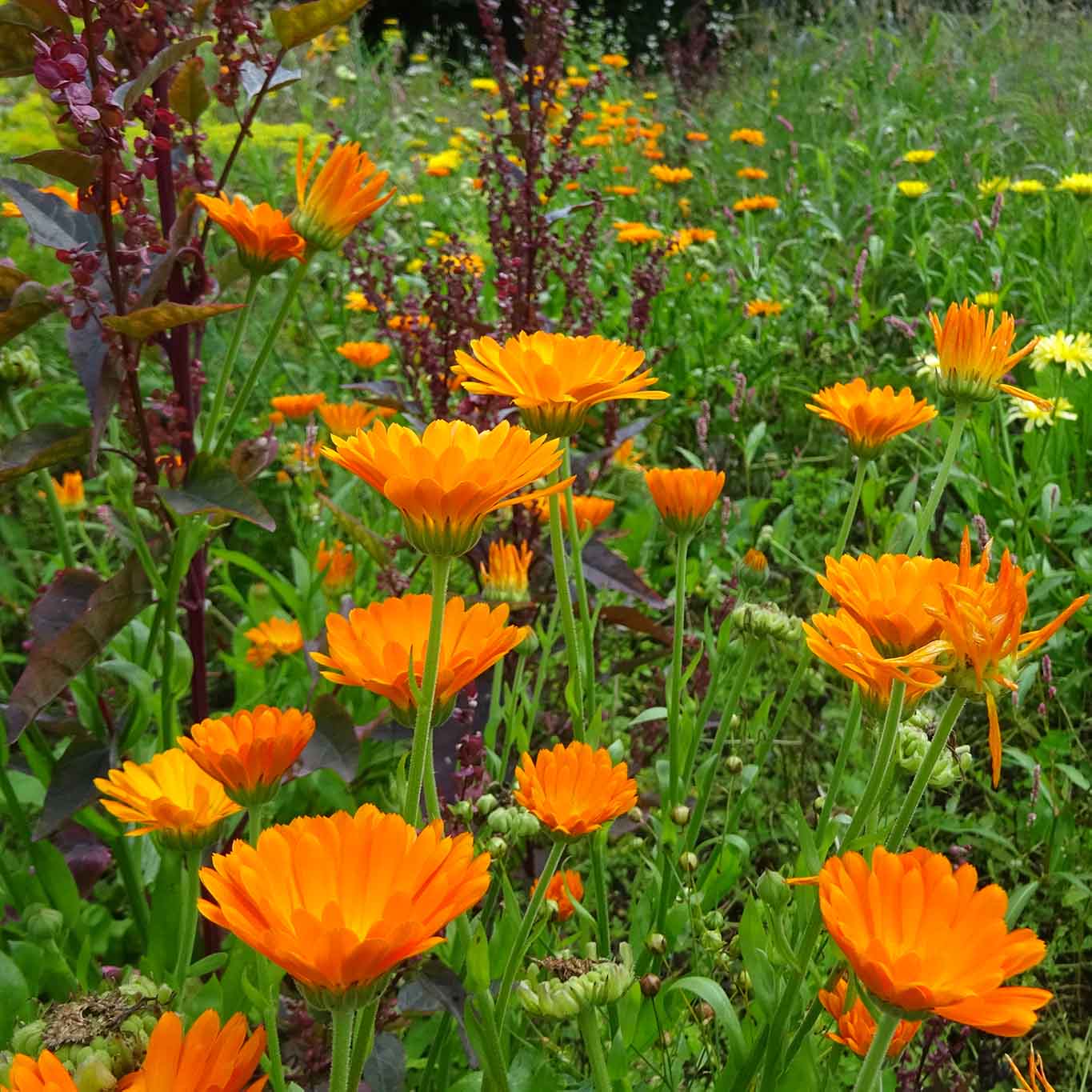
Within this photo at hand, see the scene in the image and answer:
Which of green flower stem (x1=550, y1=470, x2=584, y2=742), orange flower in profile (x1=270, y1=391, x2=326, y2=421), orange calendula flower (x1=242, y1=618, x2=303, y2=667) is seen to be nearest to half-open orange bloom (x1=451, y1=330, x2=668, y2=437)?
green flower stem (x1=550, y1=470, x2=584, y2=742)

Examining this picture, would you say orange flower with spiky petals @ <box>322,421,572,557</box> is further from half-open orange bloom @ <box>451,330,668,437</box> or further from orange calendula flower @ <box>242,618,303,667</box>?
orange calendula flower @ <box>242,618,303,667</box>

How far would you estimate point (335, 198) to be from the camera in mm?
1141

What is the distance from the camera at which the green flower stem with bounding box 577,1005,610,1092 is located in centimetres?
72

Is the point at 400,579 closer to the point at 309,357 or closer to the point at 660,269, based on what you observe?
the point at 660,269

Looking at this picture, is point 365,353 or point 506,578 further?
point 365,353

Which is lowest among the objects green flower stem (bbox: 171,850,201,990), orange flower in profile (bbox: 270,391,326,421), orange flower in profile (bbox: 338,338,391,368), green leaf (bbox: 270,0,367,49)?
orange flower in profile (bbox: 270,391,326,421)

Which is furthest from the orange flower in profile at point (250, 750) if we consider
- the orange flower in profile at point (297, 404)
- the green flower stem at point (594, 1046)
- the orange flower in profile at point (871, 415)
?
the orange flower in profile at point (297, 404)

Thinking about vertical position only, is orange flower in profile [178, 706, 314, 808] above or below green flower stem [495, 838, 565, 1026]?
above

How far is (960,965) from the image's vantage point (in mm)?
593

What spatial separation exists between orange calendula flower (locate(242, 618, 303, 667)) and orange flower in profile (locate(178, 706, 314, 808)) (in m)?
1.03

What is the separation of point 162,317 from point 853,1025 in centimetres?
90

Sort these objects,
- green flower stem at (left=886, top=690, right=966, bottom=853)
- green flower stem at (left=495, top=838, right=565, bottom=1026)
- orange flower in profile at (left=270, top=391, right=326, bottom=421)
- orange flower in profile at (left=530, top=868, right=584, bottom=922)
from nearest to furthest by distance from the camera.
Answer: green flower stem at (left=886, top=690, right=966, bottom=853) < green flower stem at (left=495, top=838, right=565, bottom=1026) < orange flower in profile at (left=530, top=868, right=584, bottom=922) < orange flower in profile at (left=270, top=391, right=326, bottom=421)

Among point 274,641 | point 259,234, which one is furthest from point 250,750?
point 274,641

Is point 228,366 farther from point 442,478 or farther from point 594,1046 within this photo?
point 594,1046
